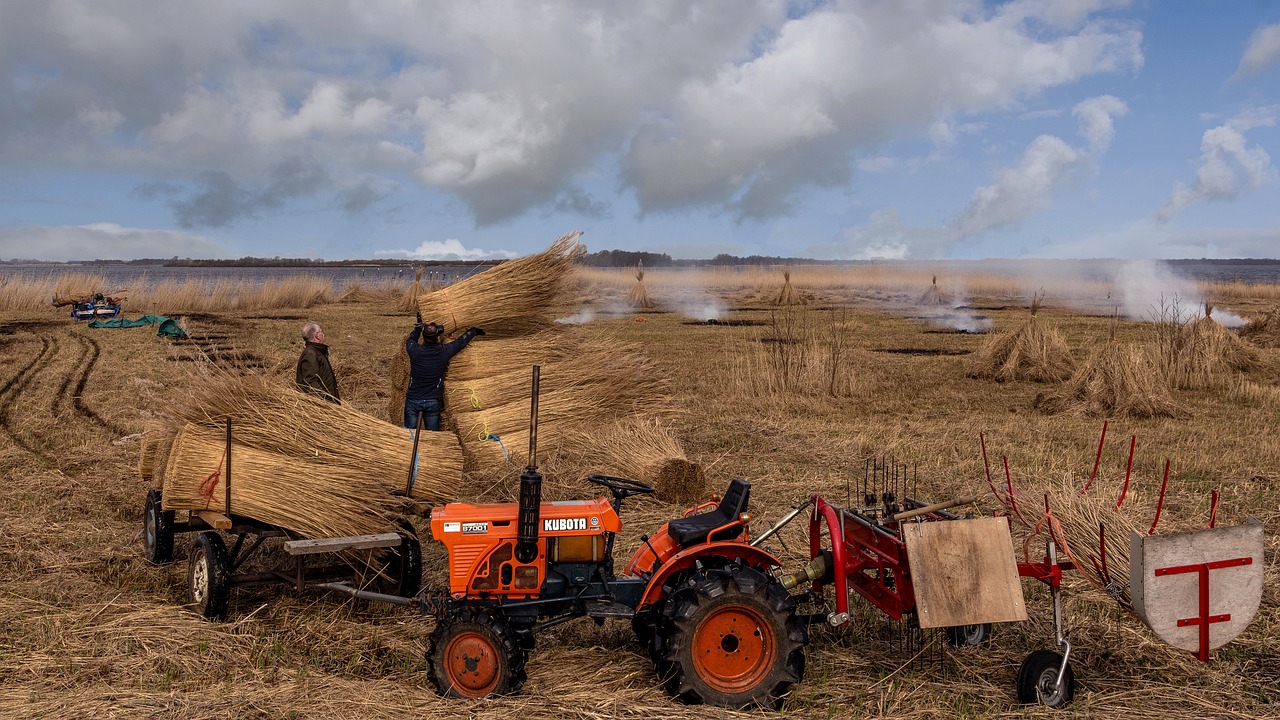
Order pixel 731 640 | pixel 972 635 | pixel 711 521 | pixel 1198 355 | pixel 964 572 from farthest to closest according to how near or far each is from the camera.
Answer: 1. pixel 1198 355
2. pixel 972 635
3. pixel 711 521
4. pixel 731 640
5. pixel 964 572

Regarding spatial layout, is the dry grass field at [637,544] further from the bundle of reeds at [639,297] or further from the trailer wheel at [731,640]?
the bundle of reeds at [639,297]

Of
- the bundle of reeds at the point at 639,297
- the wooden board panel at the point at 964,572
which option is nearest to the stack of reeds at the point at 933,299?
the bundle of reeds at the point at 639,297

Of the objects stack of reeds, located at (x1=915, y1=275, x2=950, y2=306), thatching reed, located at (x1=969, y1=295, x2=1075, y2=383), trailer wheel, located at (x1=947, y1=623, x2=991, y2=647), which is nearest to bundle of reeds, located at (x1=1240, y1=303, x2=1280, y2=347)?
thatching reed, located at (x1=969, y1=295, x2=1075, y2=383)

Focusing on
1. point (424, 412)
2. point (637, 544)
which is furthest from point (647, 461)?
point (424, 412)

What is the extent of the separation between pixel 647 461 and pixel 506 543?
12.8 feet

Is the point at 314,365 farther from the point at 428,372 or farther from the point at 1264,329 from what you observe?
the point at 1264,329

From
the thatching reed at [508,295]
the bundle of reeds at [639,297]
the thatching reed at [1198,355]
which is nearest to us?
the thatching reed at [508,295]

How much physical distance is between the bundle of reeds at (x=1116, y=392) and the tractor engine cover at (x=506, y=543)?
10750 mm

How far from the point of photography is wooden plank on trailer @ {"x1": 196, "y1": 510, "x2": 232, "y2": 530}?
5.73 meters

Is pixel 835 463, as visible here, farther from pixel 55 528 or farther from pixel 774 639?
pixel 55 528

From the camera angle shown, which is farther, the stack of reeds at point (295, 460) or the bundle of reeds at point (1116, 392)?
the bundle of reeds at point (1116, 392)

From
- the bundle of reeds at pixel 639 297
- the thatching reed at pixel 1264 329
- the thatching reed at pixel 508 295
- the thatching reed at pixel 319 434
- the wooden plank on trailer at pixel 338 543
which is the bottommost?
the wooden plank on trailer at pixel 338 543

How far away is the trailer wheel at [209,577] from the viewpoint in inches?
225

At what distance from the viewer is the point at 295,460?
6.18 meters
